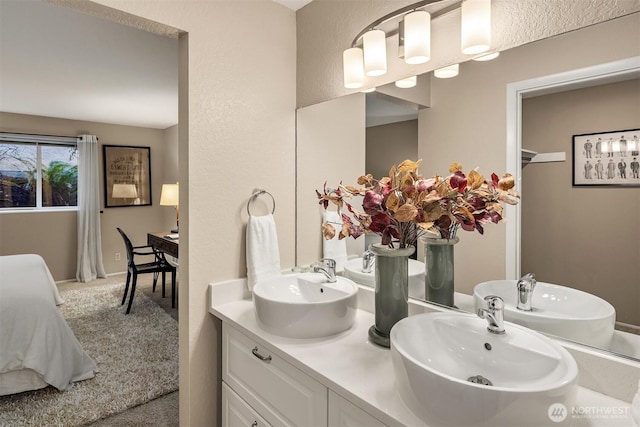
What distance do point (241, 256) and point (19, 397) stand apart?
6.40ft

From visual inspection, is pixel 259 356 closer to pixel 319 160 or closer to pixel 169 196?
pixel 319 160

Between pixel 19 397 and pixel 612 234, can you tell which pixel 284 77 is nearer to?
pixel 612 234

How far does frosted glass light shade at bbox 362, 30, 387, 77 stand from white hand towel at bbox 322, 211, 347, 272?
0.73m

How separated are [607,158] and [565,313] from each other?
1.53ft

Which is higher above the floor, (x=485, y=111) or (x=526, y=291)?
(x=485, y=111)

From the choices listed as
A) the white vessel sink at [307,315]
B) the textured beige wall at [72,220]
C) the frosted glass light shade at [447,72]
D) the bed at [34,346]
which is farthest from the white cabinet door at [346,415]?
the textured beige wall at [72,220]

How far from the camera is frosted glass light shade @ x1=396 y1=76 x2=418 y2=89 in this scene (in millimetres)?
1407

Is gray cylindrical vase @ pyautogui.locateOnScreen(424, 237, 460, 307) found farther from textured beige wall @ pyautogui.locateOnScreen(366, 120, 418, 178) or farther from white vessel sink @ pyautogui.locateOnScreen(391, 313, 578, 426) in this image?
textured beige wall @ pyautogui.locateOnScreen(366, 120, 418, 178)

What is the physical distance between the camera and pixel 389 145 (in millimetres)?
1560

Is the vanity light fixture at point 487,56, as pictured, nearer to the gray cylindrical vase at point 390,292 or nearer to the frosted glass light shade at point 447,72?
the frosted glass light shade at point 447,72

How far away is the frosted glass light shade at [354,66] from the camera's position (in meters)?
1.54

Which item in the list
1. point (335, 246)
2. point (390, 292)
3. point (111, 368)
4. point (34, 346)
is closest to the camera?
point (390, 292)

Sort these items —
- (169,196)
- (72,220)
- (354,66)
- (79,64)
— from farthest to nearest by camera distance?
(72,220)
(169,196)
(79,64)
(354,66)

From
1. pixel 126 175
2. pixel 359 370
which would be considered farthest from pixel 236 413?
pixel 126 175
